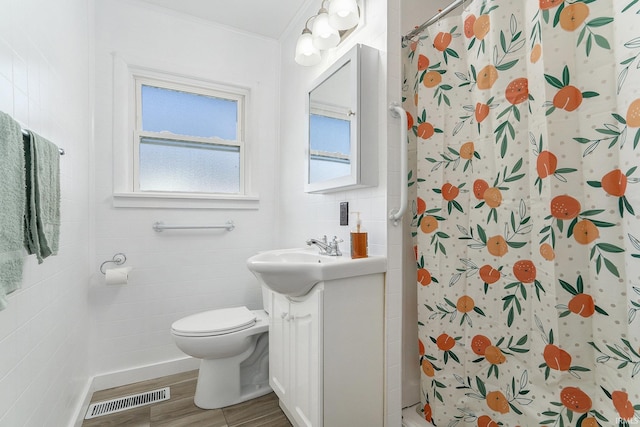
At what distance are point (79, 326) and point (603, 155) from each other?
95.6 inches

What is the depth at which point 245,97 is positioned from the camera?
2.42 metres

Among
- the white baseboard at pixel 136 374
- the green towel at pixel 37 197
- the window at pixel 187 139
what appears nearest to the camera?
the green towel at pixel 37 197

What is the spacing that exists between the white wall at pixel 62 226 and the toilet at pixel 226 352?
0.51 meters

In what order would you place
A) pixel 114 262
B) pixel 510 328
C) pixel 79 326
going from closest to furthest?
pixel 510 328 → pixel 79 326 → pixel 114 262

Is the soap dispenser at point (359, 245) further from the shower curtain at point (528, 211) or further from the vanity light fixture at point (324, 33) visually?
the vanity light fixture at point (324, 33)

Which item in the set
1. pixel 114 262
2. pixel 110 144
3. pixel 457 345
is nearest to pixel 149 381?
pixel 114 262

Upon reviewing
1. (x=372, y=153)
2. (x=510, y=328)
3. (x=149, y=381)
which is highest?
(x=372, y=153)

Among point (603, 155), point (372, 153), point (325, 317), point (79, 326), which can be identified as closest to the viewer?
point (603, 155)

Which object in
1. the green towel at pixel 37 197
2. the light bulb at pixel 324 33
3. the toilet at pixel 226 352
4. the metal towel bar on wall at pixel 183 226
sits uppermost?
the light bulb at pixel 324 33

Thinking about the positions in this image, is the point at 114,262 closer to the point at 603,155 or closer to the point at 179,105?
the point at 179,105

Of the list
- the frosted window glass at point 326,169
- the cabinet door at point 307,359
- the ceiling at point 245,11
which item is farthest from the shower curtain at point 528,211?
the ceiling at point 245,11

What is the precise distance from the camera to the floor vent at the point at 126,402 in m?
1.65

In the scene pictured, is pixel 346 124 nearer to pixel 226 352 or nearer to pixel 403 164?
pixel 403 164

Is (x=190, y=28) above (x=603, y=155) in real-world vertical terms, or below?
above
